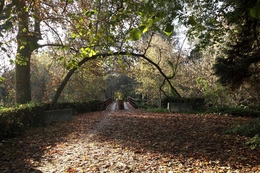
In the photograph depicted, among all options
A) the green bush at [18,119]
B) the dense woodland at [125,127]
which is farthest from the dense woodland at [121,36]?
the green bush at [18,119]

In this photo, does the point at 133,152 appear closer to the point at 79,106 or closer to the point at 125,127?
the point at 125,127

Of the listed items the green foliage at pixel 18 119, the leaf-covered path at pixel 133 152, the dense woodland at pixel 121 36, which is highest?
the dense woodland at pixel 121 36

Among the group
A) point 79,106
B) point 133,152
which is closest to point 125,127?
point 133,152

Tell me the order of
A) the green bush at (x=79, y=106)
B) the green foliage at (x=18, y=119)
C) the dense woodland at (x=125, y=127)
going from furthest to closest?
the green bush at (x=79, y=106) → the green foliage at (x=18, y=119) → the dense woodland at (x=125, y=127)

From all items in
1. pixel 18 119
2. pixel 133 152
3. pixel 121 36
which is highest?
pixel 121 36

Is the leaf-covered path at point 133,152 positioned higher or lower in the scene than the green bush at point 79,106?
lower

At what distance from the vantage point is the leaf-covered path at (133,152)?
4.76 meters

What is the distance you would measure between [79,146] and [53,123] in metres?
5.24

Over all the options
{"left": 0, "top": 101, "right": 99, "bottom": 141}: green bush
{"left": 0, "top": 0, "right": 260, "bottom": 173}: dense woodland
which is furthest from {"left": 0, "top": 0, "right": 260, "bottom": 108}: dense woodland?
{"left": 0, "top": 101, "right": 99, "bottom": 141}: green bush

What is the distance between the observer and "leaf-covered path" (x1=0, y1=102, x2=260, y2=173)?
187 inches

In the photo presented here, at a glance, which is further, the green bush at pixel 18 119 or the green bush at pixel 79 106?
the green bush at pixel 79 106

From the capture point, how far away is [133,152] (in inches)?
226

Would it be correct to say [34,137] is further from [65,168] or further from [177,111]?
[177,111]

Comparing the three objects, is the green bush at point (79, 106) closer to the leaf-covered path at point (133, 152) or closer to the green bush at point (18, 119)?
the green bush at point (18, 119)
